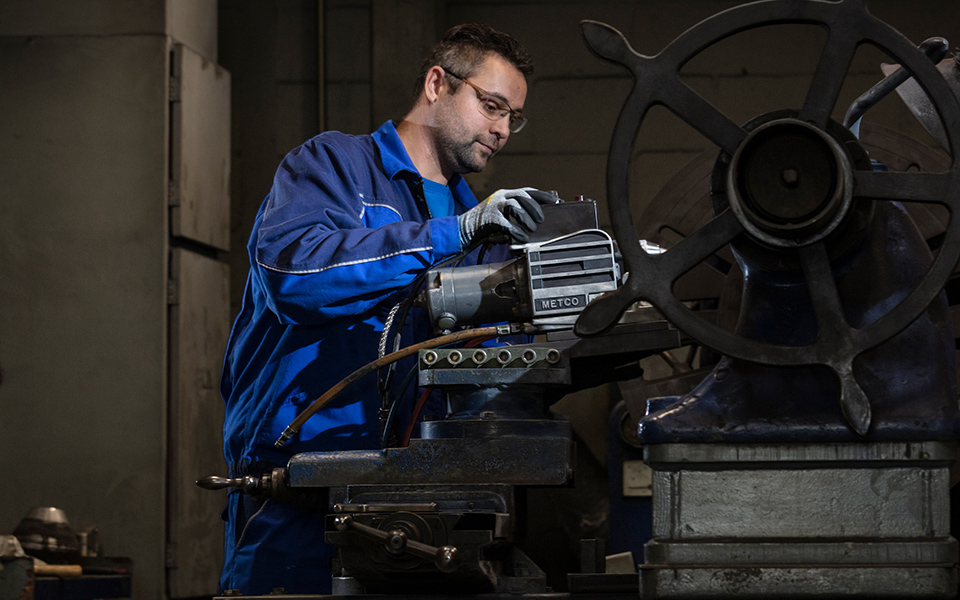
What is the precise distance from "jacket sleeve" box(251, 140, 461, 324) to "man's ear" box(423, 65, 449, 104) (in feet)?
1.53

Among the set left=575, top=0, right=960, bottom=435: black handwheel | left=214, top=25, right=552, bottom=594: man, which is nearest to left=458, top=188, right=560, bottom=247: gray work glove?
left=214, top=25, right=552, bottom=594: man

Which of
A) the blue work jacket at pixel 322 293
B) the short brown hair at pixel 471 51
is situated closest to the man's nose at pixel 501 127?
the short brown hair at pixel 471 51

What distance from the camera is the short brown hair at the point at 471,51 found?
2014 mm

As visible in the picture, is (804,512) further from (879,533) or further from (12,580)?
(12,580)

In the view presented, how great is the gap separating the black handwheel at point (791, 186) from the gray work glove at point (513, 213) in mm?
356

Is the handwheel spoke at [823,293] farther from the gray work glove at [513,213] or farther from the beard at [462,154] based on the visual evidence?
the beard at [462,154]

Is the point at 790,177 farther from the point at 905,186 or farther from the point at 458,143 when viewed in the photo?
the point at 458,143

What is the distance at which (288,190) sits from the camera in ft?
5.27

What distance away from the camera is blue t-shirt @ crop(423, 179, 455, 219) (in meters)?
1.95

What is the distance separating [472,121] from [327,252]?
625mm

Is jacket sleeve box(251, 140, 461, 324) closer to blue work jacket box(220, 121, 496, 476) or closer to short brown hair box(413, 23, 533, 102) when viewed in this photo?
blue work jacket box(220, 121, 496, 476)

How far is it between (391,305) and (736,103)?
2441mm

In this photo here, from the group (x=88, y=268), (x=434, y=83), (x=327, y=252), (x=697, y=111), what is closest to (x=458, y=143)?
(x=434, y=83)

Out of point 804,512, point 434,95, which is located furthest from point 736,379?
point 434,95
